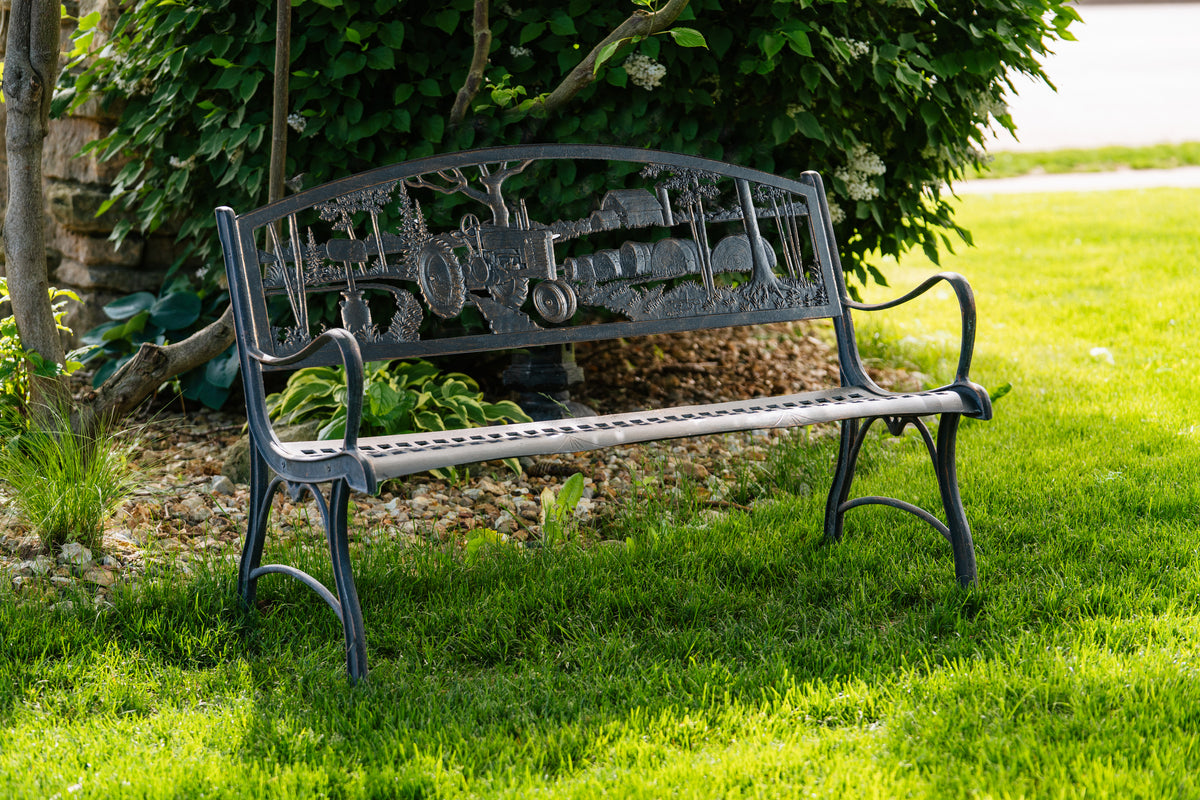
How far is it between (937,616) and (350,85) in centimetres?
260

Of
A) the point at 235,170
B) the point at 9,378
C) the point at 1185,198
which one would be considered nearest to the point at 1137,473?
the point at 235,170

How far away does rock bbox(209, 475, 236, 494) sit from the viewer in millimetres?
3549

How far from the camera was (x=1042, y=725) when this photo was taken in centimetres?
209

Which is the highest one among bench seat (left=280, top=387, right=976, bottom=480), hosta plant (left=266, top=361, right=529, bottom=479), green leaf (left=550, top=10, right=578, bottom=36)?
green leaf (left=550, top=10, right=578, bottom=36)

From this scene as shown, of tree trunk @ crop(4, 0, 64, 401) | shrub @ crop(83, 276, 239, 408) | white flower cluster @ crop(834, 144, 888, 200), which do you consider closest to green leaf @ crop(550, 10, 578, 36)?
white flower cluster @ crop(834, 144, 888, 200)

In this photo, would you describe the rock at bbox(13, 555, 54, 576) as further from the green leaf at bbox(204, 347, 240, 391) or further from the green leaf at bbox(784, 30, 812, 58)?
the green leaf at bbox(784, 30, 812, 58)

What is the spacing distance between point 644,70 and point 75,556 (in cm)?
234

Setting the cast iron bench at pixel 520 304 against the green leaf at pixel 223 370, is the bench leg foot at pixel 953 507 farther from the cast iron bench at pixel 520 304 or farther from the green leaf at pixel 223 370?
the green leaf at pixel 223 370

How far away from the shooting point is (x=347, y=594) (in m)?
2.29

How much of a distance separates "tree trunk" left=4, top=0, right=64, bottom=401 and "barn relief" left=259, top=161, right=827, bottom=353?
3.15 ft

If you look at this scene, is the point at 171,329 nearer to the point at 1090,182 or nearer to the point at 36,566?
the point at 36,566

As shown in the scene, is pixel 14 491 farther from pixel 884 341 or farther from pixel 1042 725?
pixel 884 341

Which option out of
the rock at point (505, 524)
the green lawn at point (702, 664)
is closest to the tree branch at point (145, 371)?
the green lawn at point (702, 664)

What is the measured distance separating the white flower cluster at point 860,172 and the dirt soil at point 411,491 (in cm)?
98
